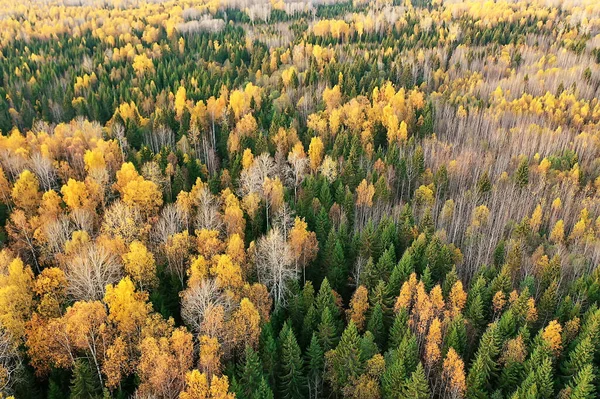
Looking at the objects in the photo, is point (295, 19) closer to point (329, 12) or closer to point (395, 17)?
point (329, 12)

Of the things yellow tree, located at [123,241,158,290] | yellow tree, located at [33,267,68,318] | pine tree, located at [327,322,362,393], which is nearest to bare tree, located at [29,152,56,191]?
yellow tree, located at [33,267,68,318]

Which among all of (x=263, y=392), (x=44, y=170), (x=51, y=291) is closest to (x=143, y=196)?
(x=44, y=170)

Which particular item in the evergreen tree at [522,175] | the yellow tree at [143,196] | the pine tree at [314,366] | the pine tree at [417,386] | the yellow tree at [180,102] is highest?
the yellow tree at [180,102]

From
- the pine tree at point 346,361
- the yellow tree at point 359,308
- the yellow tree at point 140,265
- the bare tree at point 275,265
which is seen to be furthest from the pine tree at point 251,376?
the yellow tree at point 140,265

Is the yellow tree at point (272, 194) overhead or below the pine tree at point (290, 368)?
overhead

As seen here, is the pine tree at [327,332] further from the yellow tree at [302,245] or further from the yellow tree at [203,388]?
the yellow tree at [302,245]

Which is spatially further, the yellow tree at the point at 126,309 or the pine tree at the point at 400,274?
the pine tree at the point at 400,274

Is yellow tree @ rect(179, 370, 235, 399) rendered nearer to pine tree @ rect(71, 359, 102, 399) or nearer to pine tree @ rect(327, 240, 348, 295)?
pine tree @ rect(71, 359, 102, 399)
